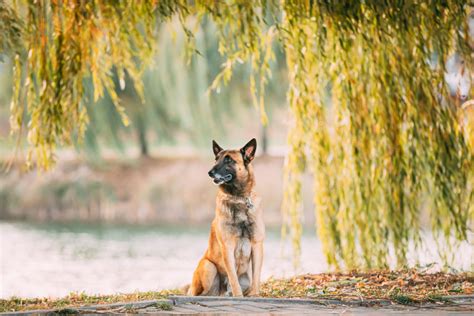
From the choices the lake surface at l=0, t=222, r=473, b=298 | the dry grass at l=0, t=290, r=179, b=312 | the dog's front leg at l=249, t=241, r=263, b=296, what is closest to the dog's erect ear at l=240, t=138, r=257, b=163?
the dog's front leg at l=249, t=241, r=263, b=296

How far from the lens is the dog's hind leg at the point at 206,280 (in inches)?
261

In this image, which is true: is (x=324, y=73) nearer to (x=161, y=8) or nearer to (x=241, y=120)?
(x=161, y=8)

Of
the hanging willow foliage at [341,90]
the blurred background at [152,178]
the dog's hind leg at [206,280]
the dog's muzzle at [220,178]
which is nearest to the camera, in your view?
the dog's muzzle at [220,178]

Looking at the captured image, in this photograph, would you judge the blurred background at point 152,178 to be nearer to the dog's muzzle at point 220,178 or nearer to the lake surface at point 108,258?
the lake surface at point 108,258

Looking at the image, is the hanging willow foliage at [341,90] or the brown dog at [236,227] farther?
the hanging willow foliage at [341,90]

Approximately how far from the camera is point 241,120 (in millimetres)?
23656

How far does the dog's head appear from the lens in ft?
21.2

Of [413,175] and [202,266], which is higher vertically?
[413,175]

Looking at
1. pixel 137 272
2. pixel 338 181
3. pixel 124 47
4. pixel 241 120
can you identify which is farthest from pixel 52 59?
pixel 241 120

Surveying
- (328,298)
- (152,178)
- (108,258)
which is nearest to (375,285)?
(328,298)

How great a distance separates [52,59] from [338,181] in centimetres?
314

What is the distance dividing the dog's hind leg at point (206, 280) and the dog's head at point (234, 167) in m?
0.65

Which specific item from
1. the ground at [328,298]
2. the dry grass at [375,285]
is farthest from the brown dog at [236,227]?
the dry grass at [375,285]

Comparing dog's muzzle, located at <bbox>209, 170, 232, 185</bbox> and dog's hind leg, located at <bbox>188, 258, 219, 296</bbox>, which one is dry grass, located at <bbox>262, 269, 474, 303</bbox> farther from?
dog's muzzle, located at <bbox>209, 170, 232, 185</bbox>
